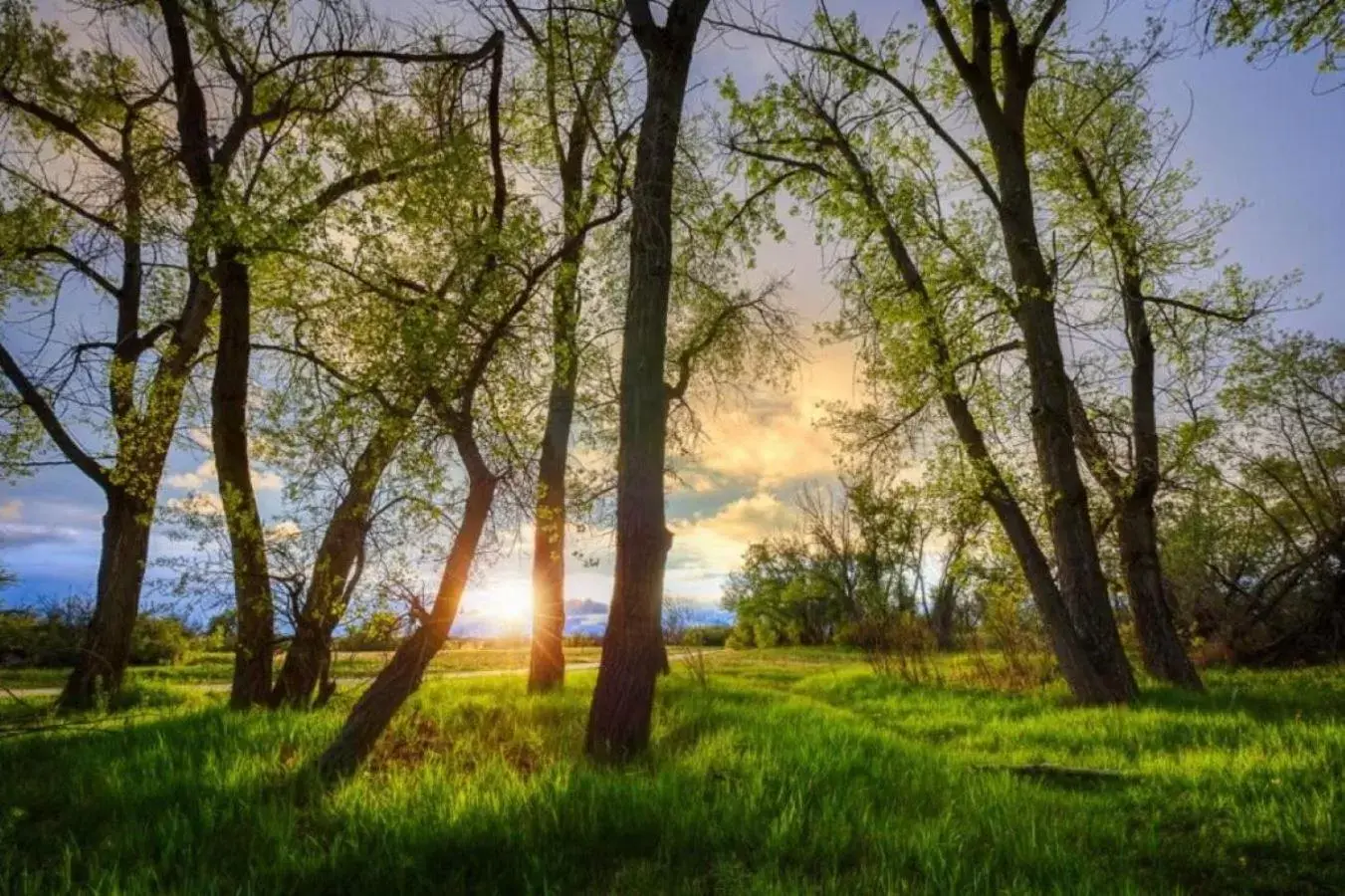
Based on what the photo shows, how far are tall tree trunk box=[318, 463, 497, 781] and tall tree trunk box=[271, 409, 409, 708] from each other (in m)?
1.20

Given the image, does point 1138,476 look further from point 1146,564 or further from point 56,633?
point 56,633

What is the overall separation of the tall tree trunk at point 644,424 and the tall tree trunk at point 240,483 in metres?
4.66

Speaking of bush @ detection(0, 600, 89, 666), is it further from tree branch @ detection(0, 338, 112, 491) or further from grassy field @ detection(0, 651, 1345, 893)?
grassy field @ detection(0, 651, 1345, 893)

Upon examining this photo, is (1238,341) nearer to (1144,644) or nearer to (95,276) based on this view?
(1144,644)

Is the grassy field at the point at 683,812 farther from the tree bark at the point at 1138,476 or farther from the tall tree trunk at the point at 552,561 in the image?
the tree bark at the point at 1138,476

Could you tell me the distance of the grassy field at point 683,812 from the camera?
359 centimetres

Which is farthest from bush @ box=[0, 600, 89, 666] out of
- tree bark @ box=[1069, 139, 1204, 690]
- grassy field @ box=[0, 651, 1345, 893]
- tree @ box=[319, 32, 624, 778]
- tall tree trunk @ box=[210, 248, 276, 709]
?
tree bark @ box=[1069, 139, 1204, 690]

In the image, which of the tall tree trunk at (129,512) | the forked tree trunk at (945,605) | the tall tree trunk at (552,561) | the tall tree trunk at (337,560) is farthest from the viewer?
the forked tree trunk at (945,605)

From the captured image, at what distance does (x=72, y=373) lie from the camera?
1196 centimetres

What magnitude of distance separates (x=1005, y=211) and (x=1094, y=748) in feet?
24.0

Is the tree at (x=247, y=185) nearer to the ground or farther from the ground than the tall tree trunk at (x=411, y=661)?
farther from the ground

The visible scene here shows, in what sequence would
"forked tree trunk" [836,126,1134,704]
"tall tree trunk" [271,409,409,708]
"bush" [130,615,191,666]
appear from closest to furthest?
"tall tree trunk" [271,409,409,708]
"forked tree trunk" [836,126,1134,704]
"bush" [130,615,191,666]

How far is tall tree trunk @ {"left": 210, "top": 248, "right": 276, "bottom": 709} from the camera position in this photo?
8555mm

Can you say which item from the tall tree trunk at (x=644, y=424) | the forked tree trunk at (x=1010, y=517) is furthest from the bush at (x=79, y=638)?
the forked tree trunk at (x=1010, y=517)
